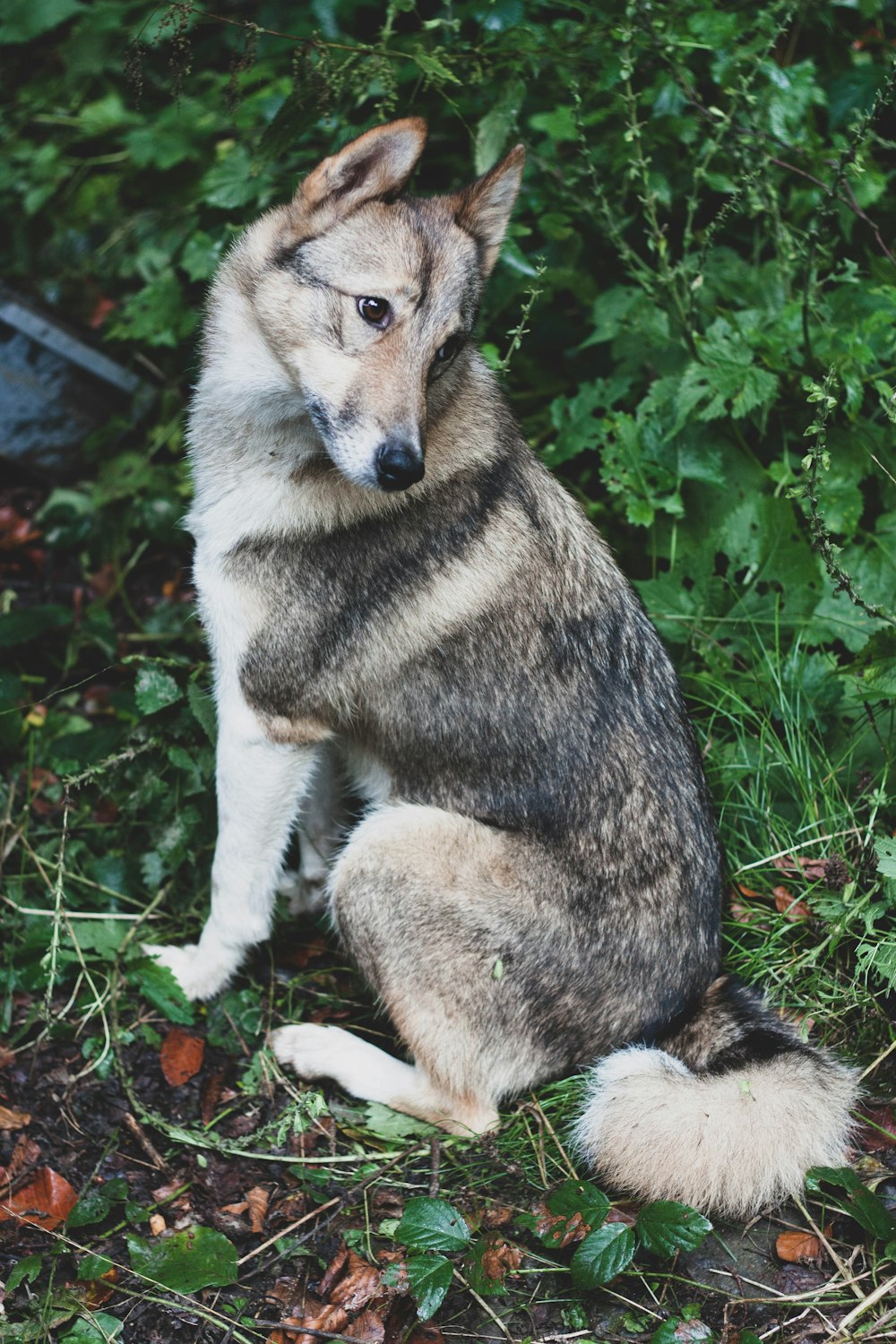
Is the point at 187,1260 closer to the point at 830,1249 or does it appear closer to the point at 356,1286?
the point at 356,1286

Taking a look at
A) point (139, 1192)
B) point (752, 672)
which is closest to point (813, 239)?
point (752, 672)

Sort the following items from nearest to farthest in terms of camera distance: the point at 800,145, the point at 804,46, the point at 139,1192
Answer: the point at 139,1192 < the point at 800,145 < the point at 804,46

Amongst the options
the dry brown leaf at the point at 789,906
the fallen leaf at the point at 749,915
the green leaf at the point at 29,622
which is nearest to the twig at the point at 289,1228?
the fallen leaf at the point at 749,915

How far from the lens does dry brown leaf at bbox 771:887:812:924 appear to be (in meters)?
3.42

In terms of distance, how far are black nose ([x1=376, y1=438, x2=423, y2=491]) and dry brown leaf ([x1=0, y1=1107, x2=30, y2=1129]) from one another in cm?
209

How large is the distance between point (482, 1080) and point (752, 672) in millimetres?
1670

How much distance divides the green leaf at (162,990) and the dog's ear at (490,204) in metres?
2.38

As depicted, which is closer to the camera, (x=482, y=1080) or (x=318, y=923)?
(x=482, y=1080)

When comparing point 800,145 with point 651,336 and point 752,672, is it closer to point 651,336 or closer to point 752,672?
point 651,336

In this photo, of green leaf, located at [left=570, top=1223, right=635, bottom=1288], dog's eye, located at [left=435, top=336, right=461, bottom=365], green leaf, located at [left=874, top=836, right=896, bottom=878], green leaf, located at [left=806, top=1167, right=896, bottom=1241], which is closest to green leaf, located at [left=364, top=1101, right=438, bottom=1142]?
green leaf, located at [left=570, top=1223, right=635, bottom=1288]

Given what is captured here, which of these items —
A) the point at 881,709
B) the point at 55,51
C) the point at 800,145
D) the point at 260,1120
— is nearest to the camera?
the point at 260,1120

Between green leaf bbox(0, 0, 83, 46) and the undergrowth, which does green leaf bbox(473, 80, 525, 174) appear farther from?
green leaf bbox(0, 0, 83, 46)

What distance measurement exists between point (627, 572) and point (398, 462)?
1.80 metres

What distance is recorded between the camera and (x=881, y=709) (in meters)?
3.58
